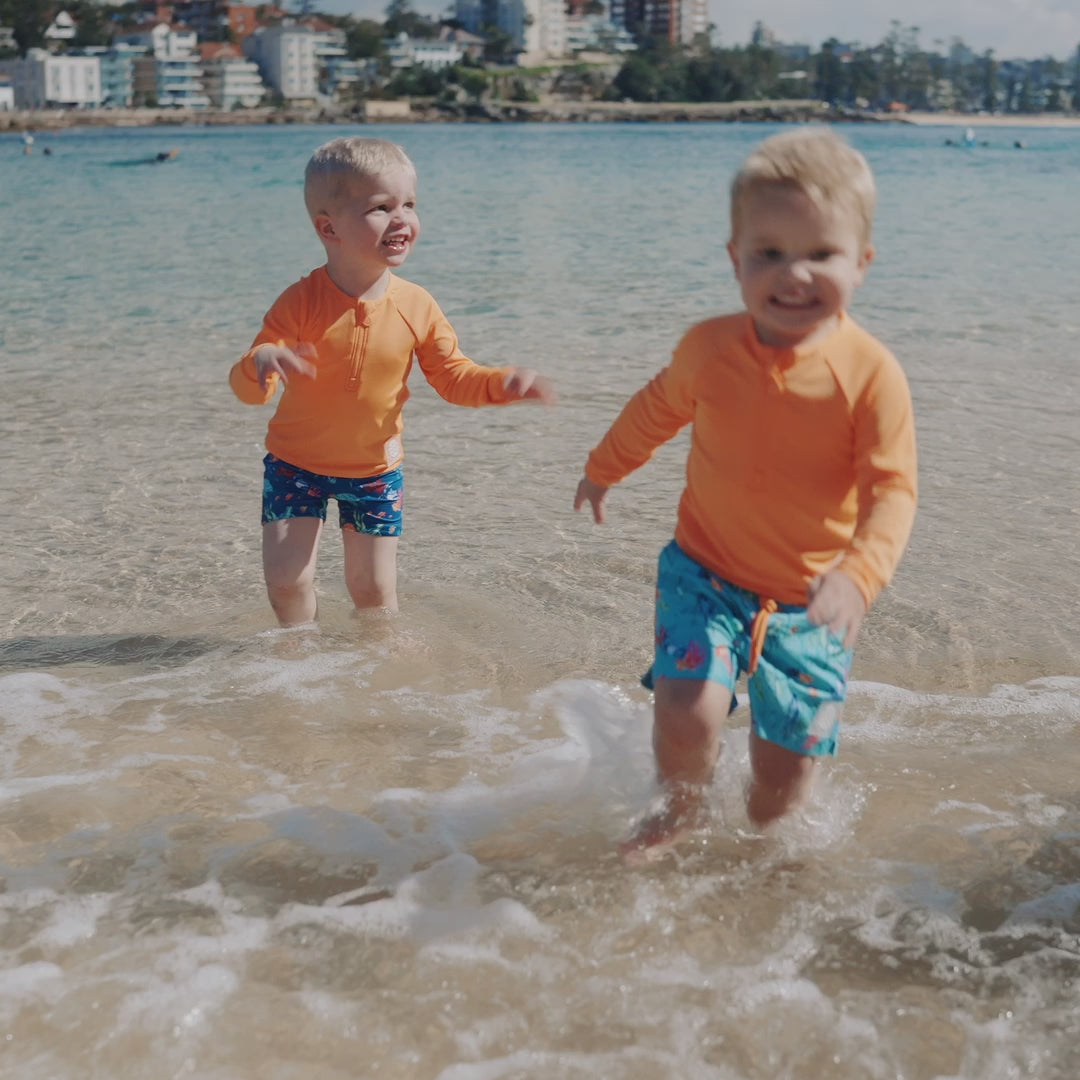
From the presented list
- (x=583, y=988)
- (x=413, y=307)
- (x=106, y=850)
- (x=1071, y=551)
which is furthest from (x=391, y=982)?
(x=1071, y=551)

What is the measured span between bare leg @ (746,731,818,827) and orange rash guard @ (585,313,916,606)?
0.32 meters

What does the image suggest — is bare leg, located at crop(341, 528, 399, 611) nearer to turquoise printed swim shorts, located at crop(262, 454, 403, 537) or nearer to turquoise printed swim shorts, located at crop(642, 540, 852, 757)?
turquoise printed swim shorts, located at crop(262, 454, 403, 537)

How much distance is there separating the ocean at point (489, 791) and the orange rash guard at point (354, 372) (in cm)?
64

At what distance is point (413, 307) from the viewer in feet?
12.6

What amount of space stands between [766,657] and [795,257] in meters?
0.77

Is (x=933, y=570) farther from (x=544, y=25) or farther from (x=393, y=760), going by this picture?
(x=544, y=25)

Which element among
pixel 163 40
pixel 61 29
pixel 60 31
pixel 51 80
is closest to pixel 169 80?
pixel 163 40

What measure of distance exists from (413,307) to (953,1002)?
2.42m

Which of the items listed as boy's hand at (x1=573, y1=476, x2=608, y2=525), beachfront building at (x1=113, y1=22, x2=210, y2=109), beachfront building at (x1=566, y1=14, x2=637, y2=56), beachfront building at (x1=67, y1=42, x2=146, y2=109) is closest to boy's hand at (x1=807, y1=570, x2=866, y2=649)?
boy's hand at (x1=573, y1=476, x2=608, y2=525)

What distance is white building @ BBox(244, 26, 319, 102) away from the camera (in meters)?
142

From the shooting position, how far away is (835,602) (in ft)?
7.16

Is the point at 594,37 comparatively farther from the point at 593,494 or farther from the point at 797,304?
the point at 797,304

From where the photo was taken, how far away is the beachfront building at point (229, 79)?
135 metres

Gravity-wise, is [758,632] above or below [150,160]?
below
